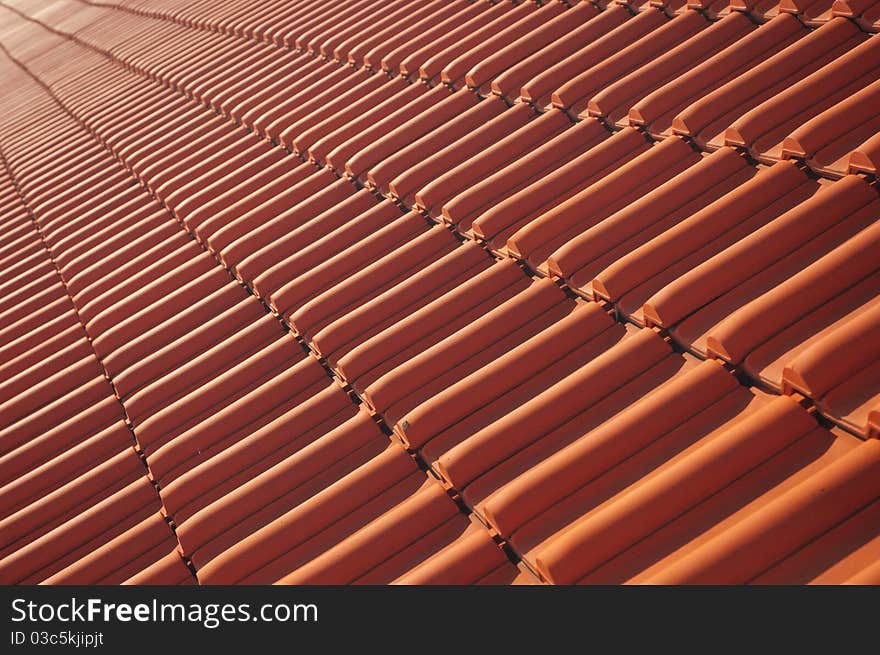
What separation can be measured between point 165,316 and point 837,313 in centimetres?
334

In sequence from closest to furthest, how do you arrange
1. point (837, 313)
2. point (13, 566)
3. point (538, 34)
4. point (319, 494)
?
point (837, 313) → point (319, 494) → point (13, 566) → point (538, 34)

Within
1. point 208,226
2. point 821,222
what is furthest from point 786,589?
point 208,226

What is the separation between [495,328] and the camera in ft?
10.5

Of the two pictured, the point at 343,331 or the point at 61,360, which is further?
the point at 61,360

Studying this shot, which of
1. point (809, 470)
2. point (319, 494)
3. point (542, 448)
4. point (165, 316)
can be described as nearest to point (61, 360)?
point (165, 316)

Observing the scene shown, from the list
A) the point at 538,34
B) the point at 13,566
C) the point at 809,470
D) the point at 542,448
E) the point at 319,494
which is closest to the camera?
the point at 809,470

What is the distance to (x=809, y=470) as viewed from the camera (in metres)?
2.30

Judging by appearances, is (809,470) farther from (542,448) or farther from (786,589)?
(542,448)

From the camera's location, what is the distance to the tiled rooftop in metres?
2.37

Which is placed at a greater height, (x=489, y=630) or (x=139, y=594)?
(x=489, y=630)

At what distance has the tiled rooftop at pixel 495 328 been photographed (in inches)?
93.3

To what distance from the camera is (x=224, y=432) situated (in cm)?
349

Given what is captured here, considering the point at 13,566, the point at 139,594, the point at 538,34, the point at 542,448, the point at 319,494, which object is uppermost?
the point at 538,34

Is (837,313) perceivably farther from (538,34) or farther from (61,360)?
(61,360)
